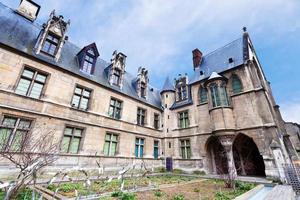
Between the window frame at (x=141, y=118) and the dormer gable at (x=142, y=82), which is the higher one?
the dormer gable at (x=142, y=82)

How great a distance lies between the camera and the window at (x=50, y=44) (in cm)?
1045

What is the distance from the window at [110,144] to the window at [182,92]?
885cm

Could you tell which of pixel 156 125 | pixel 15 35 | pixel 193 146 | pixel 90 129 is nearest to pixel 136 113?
pixel 156 125

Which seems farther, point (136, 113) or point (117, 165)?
point (136, 113)

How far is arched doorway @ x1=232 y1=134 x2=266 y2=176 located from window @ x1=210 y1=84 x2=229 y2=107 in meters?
3.27

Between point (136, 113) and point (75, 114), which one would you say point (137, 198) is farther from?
point (136, 113)

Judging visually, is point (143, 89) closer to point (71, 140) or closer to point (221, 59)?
point (221, 59)

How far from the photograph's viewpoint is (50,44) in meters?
10.8

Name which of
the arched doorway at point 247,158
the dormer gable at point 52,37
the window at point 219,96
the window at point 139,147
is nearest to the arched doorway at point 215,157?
the arched doorway at point 247,158

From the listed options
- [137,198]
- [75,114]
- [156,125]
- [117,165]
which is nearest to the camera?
[137,198]

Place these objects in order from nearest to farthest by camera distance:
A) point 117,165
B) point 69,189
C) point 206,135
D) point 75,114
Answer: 1. point 69,189
2. point 75,114
3. point 117,165
4. point 206,135

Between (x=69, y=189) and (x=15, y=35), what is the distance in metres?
9.64

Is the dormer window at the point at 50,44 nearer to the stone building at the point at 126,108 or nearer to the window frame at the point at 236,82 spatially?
the stone building at the point at 126,108

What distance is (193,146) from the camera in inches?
570
